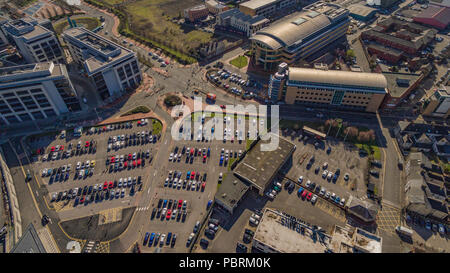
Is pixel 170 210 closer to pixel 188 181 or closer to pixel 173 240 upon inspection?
pixel 173 240

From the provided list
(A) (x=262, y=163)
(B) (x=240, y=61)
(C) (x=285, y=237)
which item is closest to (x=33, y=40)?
(B) (x=240, y=61)

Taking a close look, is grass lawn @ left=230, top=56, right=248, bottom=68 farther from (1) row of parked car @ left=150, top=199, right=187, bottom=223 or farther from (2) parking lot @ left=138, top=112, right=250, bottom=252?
(1) row of parked car @ left=150, top=199, right=187, bottom=223

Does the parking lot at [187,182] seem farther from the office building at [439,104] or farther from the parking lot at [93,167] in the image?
the office building at [439,104]

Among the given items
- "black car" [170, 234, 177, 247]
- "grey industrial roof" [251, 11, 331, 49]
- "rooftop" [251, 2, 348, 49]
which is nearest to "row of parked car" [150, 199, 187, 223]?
"black car" [170, 234, 177, 247]

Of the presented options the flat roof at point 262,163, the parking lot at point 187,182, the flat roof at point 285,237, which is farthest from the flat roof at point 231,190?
the flat roof at point 285,237

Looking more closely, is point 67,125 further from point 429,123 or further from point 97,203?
point 429,123
